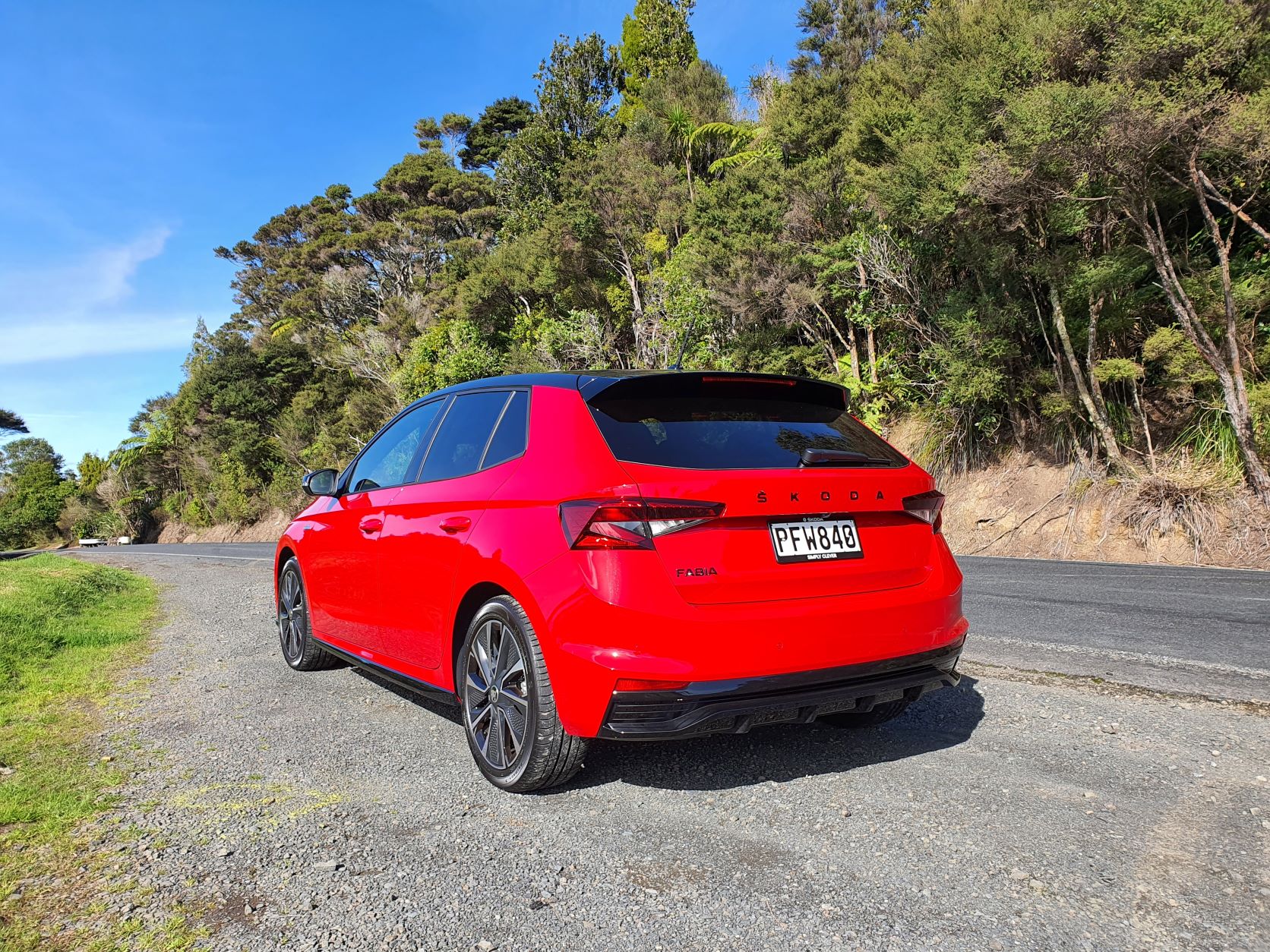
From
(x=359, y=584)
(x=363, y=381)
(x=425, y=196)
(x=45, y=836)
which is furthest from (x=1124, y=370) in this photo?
(x=425, y=196)

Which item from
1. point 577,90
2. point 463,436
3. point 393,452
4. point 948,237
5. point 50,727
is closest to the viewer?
point 463,436

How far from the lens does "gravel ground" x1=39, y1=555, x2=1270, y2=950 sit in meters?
2.19

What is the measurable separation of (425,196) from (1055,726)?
49.1 m

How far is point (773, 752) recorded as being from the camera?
→ 3.53m

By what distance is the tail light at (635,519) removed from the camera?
283 cm

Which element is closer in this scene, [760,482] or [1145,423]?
[760,482]

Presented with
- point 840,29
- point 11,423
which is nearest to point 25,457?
point 11,423

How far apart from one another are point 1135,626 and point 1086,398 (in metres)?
8.12

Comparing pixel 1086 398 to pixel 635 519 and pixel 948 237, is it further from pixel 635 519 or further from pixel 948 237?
pixel 635 519

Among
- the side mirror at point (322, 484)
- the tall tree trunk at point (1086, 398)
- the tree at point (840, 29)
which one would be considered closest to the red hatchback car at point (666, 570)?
the side mirror at point (322, 484)

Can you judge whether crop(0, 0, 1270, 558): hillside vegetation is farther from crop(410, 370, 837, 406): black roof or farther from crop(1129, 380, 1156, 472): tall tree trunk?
crop(410, 370, 837, 406): black roof

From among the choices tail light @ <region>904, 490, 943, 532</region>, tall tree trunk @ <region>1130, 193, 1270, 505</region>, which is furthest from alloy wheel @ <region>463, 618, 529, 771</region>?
tall tree trunk @ <region>1130, 193, 1270, 505</region>

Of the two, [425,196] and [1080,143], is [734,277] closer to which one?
[1080,143]

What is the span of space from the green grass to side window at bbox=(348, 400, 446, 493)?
6.26ft
